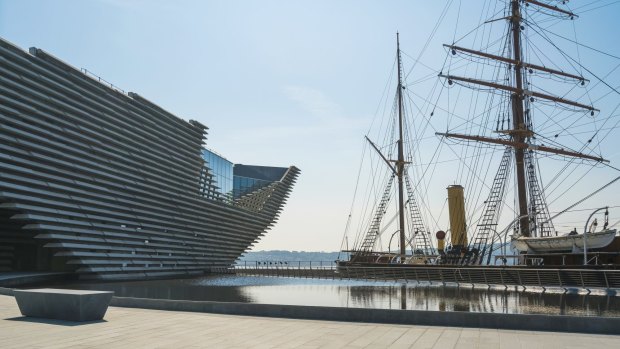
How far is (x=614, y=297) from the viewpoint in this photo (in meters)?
19.6

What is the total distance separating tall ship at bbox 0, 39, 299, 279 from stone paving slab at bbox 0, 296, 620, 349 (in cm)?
1784

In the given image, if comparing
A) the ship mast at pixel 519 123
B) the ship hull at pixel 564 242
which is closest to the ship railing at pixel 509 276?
the ship hull at pixel 564 242

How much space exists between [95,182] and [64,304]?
22.6 meters

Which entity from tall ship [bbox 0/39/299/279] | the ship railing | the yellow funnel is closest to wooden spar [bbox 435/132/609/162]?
the yellow funnel

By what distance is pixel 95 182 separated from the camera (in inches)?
1307

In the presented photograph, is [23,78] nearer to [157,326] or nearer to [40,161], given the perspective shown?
[40,161]

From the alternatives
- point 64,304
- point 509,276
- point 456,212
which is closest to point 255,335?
point 64,304

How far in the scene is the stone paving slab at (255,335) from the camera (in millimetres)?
9258

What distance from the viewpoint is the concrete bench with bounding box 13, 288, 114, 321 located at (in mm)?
11922

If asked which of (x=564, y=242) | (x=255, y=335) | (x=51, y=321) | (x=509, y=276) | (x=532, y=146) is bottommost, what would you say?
(x=255, y=335)

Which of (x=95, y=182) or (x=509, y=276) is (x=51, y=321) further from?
(x=95, y=182)

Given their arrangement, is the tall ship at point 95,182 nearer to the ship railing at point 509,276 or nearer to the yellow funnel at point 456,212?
the ship railing at point 509,276

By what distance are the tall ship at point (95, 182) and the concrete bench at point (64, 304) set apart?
54.6 feet

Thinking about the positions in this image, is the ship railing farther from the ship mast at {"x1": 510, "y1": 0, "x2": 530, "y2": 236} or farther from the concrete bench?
the concrete bench
